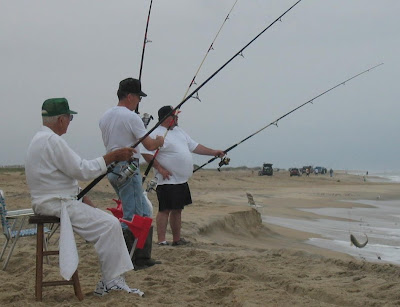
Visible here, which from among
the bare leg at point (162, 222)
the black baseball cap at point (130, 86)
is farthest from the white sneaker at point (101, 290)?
the bare leg at point (162, 222)

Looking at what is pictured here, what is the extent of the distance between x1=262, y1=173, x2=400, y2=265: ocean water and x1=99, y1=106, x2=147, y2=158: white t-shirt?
365 cm

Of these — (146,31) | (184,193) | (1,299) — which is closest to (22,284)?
(1,299)

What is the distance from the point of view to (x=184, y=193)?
666 centimetres

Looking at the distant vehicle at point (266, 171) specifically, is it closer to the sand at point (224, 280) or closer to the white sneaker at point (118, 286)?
the sand at point (224, 280)

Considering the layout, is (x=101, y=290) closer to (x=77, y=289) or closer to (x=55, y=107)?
(x=77, y=289)

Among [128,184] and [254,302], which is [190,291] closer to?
[254,302]

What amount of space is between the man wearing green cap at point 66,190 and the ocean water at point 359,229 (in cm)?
415

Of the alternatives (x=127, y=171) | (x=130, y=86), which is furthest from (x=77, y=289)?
(x=130, y=86)

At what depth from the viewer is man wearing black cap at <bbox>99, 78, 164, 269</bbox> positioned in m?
5.01

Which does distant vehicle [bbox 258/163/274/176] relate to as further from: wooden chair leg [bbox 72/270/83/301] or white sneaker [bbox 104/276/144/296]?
wooden chair leg [bbox 72/270/83/301]

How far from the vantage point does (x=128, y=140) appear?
509 centimetres

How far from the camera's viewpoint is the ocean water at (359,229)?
26.5 feet

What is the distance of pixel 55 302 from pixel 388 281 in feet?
8.05

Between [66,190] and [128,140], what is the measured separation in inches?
44.6
